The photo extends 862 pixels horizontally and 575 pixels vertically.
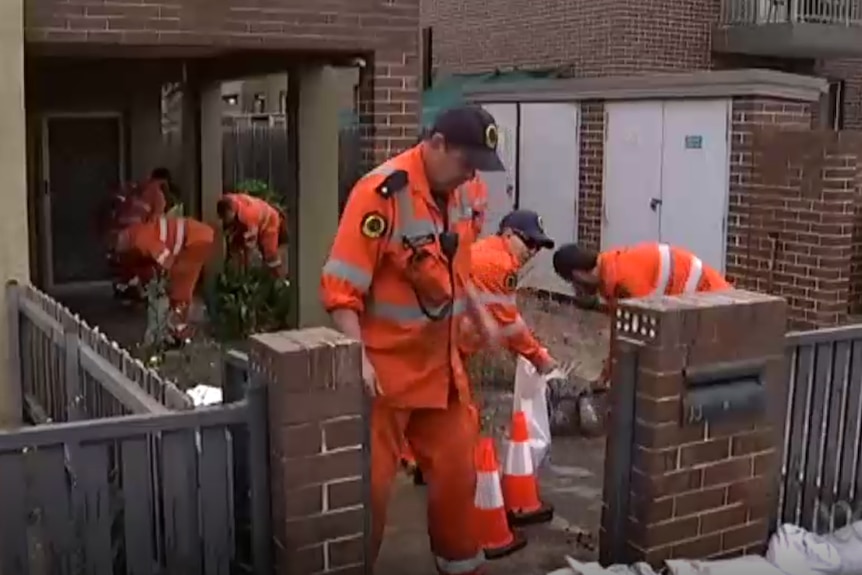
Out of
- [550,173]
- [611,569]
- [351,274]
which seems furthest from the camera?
[550,173]

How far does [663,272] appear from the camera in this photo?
243 inches

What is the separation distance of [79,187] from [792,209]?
26.1 feet

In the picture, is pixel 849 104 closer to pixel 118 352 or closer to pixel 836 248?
pixel 836 248

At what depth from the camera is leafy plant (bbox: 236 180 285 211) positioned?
656 inches

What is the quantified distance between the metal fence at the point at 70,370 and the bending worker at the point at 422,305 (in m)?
0.77

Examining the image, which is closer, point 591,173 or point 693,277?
point 693,277

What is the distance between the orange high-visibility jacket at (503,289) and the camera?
578cm

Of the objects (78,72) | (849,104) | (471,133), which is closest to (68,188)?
(78,72)

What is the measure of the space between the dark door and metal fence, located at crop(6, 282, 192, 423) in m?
6.38

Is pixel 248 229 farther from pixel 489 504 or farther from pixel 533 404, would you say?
pixel 489 504

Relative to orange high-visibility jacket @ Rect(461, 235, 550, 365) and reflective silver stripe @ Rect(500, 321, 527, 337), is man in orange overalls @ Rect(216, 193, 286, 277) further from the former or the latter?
reflective silver stripe @ Rect(500, 321, 527, 337)

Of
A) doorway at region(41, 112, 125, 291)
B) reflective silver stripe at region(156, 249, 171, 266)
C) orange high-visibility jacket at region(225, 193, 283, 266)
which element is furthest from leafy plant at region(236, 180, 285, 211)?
reflective silver stripe at region(156, 249, 171, 266)

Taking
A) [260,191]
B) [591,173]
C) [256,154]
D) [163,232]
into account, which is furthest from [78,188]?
[256,154]

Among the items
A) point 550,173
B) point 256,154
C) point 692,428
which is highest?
point 256,154
